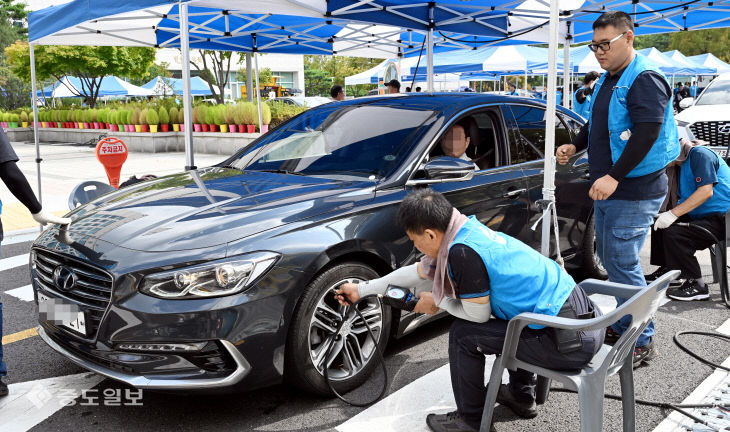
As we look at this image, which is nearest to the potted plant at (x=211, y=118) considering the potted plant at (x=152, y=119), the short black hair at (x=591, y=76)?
the potted plant at (x=152, y=119)

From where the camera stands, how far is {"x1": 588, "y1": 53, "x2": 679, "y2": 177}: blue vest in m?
3.50

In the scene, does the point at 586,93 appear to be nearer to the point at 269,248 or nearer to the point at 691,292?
the point at 691,292

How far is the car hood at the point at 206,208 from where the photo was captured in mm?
2973

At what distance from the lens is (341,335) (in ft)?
10.6

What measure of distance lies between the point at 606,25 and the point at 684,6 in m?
6.57

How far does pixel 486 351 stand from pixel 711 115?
429 inches

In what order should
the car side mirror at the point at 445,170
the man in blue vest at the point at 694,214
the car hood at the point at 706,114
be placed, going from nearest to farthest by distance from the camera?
the car side mirror at the point at 445,170 → the man in blue vest at the point at 694,214 → the car hood at the point at 706,114

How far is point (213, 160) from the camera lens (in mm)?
15688

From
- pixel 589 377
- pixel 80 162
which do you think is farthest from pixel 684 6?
pixel 80 162

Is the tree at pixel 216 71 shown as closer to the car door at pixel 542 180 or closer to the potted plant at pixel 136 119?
the potted plant at pixel 136 119

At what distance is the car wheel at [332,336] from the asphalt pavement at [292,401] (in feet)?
0.55

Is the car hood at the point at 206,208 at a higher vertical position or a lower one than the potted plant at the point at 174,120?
lower

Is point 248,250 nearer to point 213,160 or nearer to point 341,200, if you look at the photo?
point 341,200

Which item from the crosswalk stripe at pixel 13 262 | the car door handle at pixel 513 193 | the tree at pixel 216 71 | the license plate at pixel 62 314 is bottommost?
the crosswalk stripe at pixel 13 262
